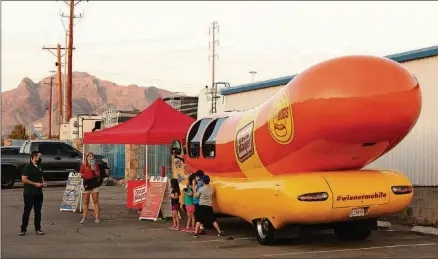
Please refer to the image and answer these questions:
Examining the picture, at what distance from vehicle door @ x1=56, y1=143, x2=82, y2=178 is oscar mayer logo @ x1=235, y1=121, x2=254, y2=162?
53.1ft

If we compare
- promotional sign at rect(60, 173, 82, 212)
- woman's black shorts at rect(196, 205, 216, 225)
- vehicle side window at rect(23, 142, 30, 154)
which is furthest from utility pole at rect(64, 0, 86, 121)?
woman's black shorts at rect(196, 205, 216, 225)

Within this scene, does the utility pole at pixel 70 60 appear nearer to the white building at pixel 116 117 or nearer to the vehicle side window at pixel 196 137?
the white building at pixel 116 117

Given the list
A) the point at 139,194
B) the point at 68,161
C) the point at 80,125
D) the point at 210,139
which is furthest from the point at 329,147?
the point at 80,125

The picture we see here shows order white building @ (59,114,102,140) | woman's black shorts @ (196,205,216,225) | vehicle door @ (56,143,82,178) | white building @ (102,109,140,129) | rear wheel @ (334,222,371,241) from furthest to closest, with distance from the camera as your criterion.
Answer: white building @ (59,114,102,140) → white building @ (102,109,140,129) → vehicle door @ (56,143,82,178) → woman's black shorts @ (196,205,216,225) → rear wheel @ (334,222,371,241)

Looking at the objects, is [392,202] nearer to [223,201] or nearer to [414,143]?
[223,201]

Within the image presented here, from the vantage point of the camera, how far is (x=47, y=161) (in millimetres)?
26547

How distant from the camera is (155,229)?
13.5 meters

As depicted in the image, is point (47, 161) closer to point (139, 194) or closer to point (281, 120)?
point (139, 194)

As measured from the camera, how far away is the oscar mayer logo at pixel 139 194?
1609 cm

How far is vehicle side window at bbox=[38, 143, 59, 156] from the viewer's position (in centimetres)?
2677

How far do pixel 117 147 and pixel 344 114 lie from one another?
2294 cm

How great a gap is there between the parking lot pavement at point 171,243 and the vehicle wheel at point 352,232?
0.14 m

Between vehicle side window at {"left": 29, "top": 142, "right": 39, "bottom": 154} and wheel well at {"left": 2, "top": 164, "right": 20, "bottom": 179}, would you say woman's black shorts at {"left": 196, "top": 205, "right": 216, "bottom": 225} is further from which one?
wheel well at {"left": 2, "top": 164, "right": 20, "bottom": 179}

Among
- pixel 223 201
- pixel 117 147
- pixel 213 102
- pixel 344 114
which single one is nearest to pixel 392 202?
pixel 344 114
